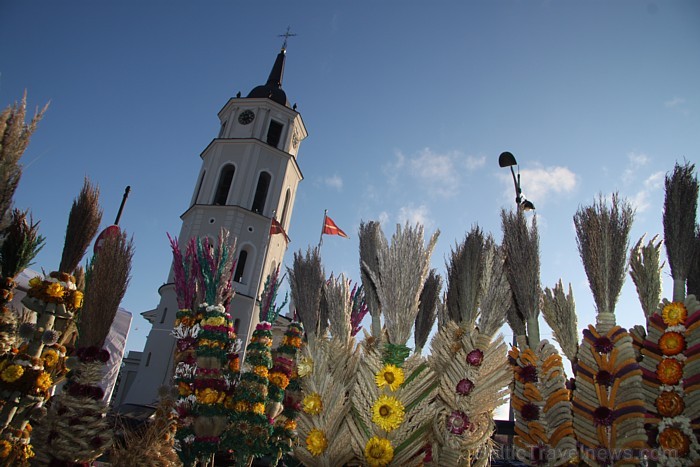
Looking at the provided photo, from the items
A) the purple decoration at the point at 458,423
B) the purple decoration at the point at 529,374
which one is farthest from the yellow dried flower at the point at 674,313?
the purple decoration at the point at 458,423

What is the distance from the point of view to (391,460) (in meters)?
3.73

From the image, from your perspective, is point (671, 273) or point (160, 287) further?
point (160, 287)

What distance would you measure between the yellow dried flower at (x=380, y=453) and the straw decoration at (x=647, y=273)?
401 centimetres

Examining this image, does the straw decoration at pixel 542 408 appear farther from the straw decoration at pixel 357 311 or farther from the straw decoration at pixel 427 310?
the straw decoration at pixel 357 311

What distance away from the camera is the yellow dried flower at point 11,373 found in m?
4.41

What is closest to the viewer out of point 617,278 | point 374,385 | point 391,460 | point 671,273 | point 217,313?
point 391,460

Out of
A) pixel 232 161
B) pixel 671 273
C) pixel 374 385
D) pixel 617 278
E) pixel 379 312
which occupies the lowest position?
pixel 374 385

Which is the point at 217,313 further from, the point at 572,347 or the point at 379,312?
the point at 572,347

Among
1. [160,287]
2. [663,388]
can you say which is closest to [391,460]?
[663,388]

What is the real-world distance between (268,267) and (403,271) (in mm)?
24878

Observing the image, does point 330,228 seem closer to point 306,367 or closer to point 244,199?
point 244,199

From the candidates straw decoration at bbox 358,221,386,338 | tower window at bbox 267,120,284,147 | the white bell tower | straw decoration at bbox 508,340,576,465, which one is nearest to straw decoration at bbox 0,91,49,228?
straw decoration at bbox 358,221,386,338

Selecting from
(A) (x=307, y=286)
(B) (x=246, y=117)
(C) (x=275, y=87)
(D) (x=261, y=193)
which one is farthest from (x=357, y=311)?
(C) (x=275, y=87)

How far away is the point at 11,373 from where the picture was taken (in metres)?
4.42
